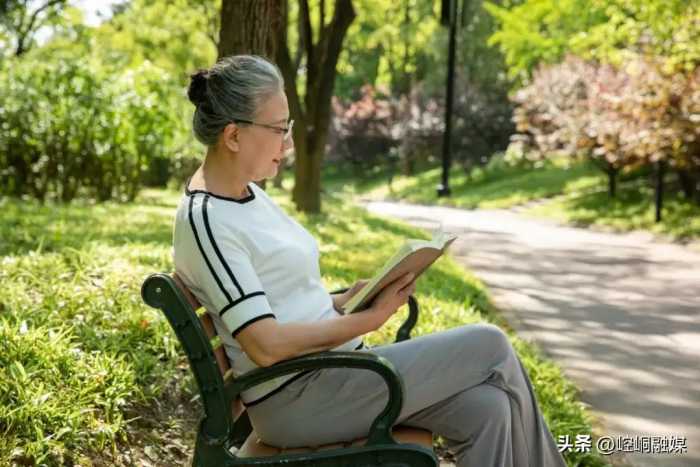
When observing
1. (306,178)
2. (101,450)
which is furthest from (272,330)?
Result: (306,178)

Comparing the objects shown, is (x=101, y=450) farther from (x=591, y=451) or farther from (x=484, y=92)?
(x=484, y=92)

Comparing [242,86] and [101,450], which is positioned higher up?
[242,86]

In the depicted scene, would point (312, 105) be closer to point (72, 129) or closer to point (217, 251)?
point (72, 129)

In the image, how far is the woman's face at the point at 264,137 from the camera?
263 centimetres

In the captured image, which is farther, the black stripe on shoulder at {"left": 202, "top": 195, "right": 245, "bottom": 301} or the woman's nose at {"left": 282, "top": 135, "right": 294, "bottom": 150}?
the woman's nose at {"left": 282, "top": 135, "right": 294, "bottom": 150}

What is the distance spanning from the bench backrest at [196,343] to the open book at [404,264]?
18.3 inches

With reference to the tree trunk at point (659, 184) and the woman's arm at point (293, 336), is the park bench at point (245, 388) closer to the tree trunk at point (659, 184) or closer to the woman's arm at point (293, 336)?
the woman's arm at point (293, 336)

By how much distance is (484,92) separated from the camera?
99.3ft

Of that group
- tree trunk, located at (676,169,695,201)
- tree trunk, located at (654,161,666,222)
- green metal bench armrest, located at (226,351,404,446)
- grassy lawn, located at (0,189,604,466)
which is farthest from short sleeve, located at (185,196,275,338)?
tree trunk, located at (676,169,695,201)

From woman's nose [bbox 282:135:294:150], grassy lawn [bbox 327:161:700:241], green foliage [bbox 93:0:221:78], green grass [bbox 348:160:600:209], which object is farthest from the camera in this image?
green foliage [bbox 93:0:221:78]

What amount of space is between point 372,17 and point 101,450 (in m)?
32.0

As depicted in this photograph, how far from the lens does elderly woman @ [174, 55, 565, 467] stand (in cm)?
251

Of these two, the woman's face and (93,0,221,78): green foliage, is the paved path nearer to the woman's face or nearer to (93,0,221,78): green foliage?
the woman's face

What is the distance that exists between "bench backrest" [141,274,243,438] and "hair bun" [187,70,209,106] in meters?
0.56
